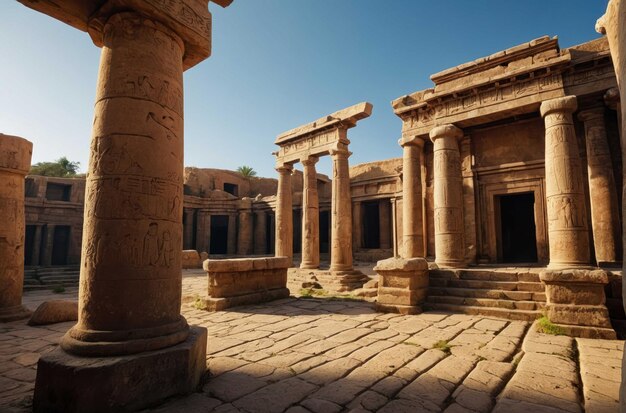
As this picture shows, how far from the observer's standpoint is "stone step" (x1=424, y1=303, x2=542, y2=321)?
20.3 feet

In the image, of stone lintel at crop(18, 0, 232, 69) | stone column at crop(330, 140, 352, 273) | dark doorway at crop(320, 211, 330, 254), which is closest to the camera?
stone lintel at crop(18, 0, 232, 69)

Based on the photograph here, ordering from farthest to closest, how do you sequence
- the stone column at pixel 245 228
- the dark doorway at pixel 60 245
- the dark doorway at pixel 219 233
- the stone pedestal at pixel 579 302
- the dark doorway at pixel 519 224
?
the dark doorway at pixel 219 233 < the stone column at pixel 245 228 < the dark doorway at pixel 60 245 < the dark doorway at pixel 519 224 < the stone pedestal at pixel 579 302

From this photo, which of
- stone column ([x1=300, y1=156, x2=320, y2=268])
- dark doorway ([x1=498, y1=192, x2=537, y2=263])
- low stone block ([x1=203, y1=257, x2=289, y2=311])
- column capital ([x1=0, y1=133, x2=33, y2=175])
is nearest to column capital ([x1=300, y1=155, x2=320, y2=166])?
stone column ([x1=300, y1=156, x2=320, y2=268])

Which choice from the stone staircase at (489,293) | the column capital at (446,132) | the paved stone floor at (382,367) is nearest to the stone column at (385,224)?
the column capital at (446,132)

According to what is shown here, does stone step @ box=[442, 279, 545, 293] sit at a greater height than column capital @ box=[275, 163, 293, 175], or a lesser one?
lesser

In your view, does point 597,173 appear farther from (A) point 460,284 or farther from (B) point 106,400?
(B) point 106,400

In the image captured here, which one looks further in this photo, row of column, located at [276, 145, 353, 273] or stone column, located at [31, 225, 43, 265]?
stone column, located at [31, 225, 43, 265]

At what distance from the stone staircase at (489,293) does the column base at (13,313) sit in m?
7.92

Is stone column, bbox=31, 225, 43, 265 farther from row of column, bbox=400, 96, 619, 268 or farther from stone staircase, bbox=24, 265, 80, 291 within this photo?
row of column, bbox=400, 96, 619, 268

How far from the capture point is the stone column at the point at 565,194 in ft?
23.1

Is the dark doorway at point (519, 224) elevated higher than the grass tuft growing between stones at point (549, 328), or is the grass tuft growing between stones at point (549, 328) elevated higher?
the dark doorway at point (519, 224)

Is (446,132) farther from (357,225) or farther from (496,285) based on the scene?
(357,225)

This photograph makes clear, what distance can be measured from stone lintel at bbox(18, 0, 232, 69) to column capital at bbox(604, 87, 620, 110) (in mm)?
8623

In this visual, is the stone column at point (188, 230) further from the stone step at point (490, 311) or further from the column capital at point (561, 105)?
the column capital at point (561, 105)
